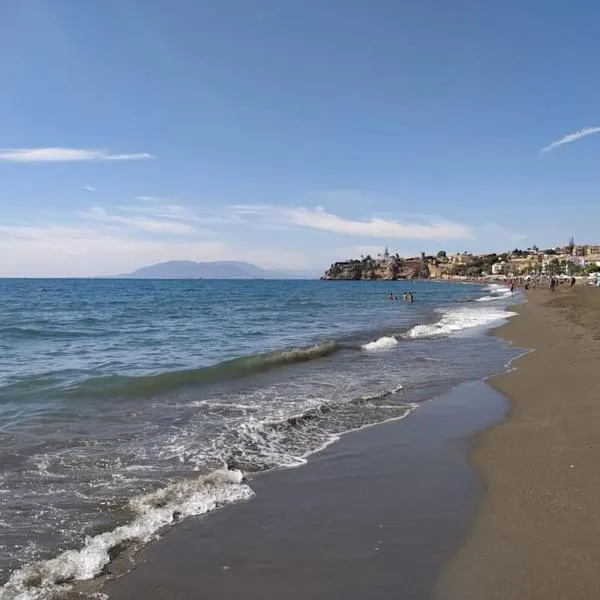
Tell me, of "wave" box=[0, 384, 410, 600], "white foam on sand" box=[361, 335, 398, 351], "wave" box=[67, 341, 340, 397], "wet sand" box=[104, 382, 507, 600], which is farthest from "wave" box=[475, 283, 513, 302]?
"wet sand" box=[104, 382, 507, 600]

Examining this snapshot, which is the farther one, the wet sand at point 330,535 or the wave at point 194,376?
the wave at point 194,376

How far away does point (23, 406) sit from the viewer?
11266mm

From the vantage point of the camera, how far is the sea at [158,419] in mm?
5531

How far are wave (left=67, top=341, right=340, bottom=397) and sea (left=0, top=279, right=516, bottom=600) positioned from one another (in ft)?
0.25

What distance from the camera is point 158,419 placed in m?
10.4

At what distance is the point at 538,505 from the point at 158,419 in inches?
274

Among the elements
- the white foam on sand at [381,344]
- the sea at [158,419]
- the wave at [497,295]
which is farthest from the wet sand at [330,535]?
the wave at [497,295]

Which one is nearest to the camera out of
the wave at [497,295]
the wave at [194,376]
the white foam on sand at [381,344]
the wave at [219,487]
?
the wave at [219,487]

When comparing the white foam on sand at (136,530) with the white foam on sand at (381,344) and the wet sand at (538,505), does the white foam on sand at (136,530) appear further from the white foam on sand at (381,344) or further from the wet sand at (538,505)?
the white foam on sand at (381,344)

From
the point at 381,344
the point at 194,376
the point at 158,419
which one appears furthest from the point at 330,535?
the point at 381,344

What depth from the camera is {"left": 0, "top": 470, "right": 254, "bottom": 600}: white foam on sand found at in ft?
14.7

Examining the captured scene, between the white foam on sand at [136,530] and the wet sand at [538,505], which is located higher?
the wet sand at [538,505]

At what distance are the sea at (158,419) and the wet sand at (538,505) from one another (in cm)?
215

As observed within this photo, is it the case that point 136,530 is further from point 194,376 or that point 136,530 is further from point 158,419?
point 194,376
